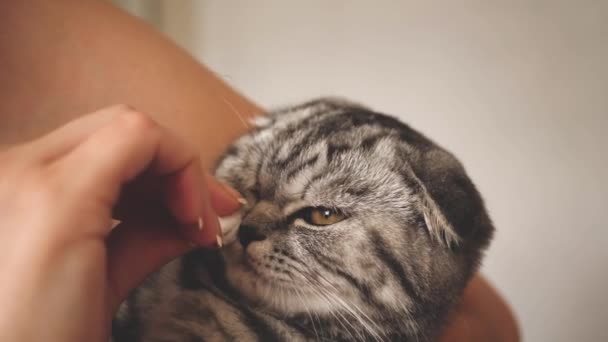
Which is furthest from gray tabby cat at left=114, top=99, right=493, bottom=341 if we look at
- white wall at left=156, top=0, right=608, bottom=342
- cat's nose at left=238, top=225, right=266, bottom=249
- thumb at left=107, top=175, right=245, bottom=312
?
white wall at left=156, top=0, right=608, bottom=342

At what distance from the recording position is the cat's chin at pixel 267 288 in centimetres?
54

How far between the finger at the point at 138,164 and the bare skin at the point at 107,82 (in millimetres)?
291

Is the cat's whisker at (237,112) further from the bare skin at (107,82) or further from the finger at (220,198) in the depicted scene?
the finger at (220,198)

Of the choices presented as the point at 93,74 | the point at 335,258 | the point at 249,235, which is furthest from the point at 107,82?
the point at 335,258

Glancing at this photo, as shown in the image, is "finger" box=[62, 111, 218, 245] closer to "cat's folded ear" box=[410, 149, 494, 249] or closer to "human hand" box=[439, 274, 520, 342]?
"cat's folded ear" box=[410, 149, 494, 249]

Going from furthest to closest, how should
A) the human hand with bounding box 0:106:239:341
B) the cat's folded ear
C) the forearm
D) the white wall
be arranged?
the white wall
the forearm
the cat's folded ear
the human hand with bounding box 0:106:239:341

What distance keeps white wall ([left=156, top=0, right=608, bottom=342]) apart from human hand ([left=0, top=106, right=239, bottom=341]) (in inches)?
34.6

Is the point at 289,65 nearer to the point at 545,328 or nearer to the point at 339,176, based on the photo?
the point at 339,176

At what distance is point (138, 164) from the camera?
314mm

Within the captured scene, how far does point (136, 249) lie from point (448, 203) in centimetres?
37

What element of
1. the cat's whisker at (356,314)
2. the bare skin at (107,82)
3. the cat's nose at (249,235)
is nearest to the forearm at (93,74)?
the bare skin at (107,82)

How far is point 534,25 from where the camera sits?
36.8 inches

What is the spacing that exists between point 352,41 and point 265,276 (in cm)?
87

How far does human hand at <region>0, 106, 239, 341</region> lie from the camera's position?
10.1 inches
